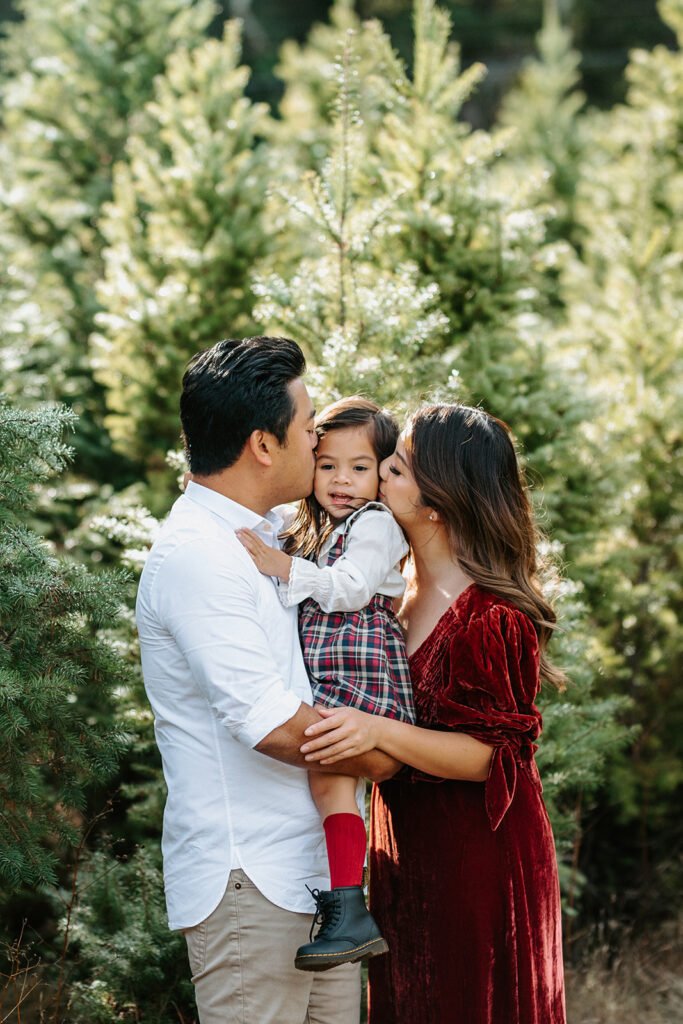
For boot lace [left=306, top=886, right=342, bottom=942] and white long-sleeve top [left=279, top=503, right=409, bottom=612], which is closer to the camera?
boot lace [left=306, top=886, right=342, bottom=942]

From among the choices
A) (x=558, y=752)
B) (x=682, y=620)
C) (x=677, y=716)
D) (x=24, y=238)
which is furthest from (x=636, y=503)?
(x=24, y=238)

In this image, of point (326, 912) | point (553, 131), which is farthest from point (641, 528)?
point (553, 131)

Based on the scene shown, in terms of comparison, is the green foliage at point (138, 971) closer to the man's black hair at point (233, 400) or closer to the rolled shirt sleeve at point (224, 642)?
the rolled shirt sleeve at point (224, 642)

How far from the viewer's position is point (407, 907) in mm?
2521

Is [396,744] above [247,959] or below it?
above

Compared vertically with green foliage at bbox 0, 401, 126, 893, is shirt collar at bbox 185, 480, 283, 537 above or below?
above

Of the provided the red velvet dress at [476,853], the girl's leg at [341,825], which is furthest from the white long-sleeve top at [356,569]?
the girl's leg at [341,825]

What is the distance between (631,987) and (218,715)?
3.38 m

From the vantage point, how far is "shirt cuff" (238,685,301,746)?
2.06 m

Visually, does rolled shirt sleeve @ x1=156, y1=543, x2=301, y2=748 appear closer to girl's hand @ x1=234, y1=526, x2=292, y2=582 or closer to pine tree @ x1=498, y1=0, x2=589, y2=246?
girl's hand @ x1=234, y1=526, x2=292, y2=582

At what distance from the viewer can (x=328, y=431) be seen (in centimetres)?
286

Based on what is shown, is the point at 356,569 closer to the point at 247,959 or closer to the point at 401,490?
the point at 401,490

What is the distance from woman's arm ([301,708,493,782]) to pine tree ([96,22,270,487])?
11.8 feet

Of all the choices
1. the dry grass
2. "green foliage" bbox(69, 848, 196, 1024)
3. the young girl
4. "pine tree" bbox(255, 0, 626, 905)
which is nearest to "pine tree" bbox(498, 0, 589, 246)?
"pine tree" bbox(255, 0, 626, 905)
